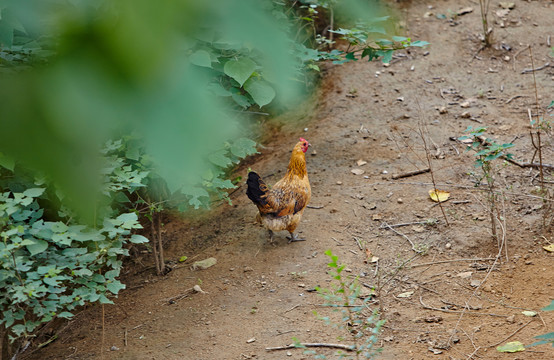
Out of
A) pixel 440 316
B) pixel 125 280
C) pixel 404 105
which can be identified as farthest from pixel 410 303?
pixel 404 105

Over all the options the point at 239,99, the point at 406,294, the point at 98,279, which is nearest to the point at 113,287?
the point at 98,279

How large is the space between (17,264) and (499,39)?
6.06m

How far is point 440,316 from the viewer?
343cm

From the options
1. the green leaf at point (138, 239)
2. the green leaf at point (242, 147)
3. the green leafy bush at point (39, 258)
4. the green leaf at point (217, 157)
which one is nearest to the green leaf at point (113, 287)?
the green leafy bush at point (39, 258)

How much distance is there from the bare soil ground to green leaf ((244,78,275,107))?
6.86 ft

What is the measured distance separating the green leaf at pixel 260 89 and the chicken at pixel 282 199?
11.1 ft

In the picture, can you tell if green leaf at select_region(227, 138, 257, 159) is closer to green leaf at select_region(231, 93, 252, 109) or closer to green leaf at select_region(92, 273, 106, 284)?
green leaf at select_region(92, 273, 106, 284)

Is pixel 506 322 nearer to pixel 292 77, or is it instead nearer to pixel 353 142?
pixel 353 142

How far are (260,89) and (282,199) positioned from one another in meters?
3.54

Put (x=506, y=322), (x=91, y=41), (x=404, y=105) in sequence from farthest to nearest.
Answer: (x=404, y=105) < (x=506, y=322) < (x=91, y=41)

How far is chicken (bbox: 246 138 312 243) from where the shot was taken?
417cm

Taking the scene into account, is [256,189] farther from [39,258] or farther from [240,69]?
[240,69]

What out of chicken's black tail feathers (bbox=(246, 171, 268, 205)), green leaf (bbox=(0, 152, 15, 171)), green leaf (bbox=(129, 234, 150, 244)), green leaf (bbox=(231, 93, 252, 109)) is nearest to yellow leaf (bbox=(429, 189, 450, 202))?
chicken's black tail feathers (bbox=(246, 171, 268, 205))

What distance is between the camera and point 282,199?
13.9ft
